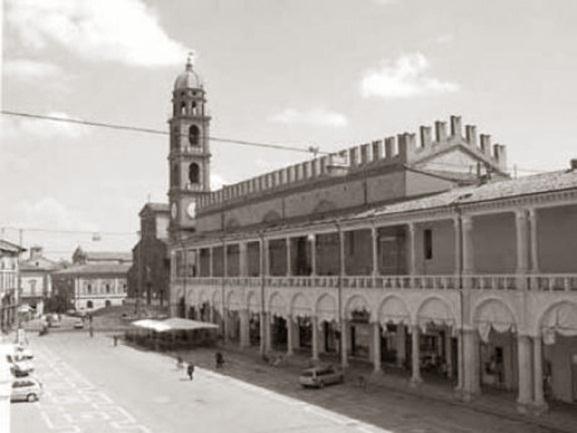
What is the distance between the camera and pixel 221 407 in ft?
108

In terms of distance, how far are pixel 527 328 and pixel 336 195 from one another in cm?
2539

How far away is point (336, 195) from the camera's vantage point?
53000mm

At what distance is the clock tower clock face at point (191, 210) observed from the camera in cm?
7856

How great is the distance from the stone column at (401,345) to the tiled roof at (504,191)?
7584 mm

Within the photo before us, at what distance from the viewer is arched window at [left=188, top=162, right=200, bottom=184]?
256 ft

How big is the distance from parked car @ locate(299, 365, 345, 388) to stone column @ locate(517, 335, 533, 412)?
10913 millimetres

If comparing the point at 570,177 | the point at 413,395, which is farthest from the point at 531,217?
the point at 413,395

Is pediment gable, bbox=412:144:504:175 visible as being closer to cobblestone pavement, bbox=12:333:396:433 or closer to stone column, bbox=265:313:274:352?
stone column, bbox=265:313:274:352

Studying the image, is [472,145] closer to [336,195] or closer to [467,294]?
[336,195]

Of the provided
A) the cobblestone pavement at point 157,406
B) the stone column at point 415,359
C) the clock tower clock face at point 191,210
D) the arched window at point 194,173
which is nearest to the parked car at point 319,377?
the cobblestone pavement at point 157,406

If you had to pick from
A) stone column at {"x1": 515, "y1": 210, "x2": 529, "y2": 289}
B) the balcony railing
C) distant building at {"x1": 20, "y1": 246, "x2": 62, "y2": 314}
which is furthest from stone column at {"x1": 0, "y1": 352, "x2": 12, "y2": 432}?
distant building at {"x1": 20, "y1": 246, "x2": 62, "y2": 314}

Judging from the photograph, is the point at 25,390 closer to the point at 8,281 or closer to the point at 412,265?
the point at 412,265

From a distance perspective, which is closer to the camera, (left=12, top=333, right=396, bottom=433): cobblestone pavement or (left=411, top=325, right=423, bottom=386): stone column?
(left=12, top=333, right=396, bottom=433): cobblestone pavement

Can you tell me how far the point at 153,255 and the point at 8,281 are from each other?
24780 mm
